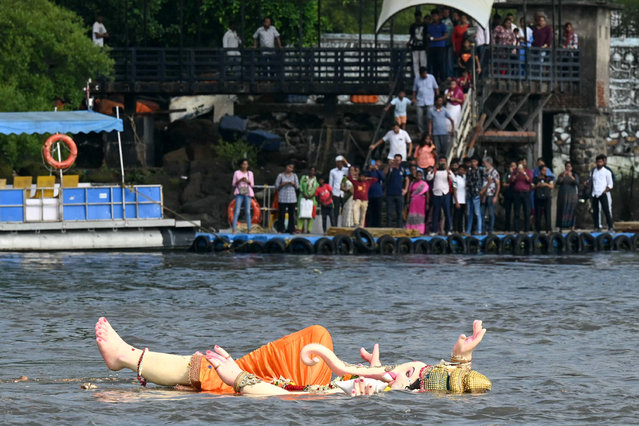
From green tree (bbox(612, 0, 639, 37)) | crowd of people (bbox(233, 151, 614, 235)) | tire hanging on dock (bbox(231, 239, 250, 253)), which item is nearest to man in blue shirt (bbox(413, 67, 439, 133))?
crowd of people (bbox(233, 151, 614, 235))

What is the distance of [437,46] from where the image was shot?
30641 mm

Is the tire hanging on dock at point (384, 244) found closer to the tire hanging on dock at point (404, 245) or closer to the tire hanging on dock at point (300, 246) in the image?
the tire hanging on dock at point (404, 245)

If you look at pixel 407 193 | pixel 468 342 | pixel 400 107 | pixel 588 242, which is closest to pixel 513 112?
pixel 400 107

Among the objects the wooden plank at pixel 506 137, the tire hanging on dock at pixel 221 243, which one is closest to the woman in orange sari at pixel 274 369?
the tire hanging on dock at pixel 221 243

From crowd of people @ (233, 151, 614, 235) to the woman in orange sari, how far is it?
16.5 metres

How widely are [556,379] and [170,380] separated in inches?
154

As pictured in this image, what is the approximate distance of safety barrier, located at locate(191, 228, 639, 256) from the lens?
27109 millimetres

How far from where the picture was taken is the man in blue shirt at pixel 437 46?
99.6 feet

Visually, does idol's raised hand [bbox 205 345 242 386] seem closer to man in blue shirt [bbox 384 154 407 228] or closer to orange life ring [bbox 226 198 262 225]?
man in blue shirt [bbox 384 154 407 228]

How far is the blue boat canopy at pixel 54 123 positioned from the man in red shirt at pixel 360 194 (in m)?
4.85

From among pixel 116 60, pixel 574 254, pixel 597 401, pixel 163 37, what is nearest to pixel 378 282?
pixel 574 254

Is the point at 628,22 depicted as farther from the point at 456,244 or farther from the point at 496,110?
the point at 456,244

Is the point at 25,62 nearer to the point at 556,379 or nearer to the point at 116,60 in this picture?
the point at 116,60

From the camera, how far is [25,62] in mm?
32031
